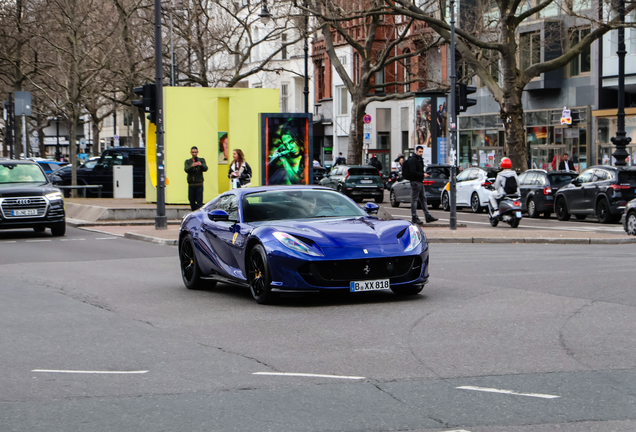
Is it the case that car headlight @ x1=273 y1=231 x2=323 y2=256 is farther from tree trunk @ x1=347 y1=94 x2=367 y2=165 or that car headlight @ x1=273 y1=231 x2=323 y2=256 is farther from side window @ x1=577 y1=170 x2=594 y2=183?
tree trunk @ x1=347 y1=94 x2=367 y2=165

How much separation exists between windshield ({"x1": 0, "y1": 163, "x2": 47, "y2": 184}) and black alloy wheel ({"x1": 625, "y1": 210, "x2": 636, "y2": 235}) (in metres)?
13.3

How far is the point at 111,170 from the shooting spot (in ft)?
125

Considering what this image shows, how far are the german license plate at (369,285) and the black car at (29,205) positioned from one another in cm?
1351

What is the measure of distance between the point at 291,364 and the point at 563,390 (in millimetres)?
2057

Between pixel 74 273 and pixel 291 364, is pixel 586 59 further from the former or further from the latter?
pixel 291 364

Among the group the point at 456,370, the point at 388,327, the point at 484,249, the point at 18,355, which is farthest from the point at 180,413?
the point at 484,249

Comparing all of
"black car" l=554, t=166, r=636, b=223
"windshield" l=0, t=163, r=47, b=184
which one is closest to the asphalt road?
"windshield" l=0, t=163, r=47, b=184

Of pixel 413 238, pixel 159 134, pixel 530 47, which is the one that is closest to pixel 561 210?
pixel 159 134

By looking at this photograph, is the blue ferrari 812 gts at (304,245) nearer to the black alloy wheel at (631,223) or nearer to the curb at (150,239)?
the curb at (150,239)


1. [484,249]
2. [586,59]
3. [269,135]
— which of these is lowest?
[484,249]

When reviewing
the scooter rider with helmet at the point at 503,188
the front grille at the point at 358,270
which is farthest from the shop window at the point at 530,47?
the front grille at the point at 358,270

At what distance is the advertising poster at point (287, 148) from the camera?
2792 centimetres

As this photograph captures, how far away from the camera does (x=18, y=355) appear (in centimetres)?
813

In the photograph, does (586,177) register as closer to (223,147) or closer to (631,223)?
(631,223)
